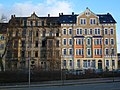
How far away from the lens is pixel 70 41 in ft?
286

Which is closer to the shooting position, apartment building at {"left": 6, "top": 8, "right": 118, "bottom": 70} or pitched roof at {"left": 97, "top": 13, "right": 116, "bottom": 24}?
apartment building at {"left": 6, "top": 8, "right": 118, "bottom": 70}

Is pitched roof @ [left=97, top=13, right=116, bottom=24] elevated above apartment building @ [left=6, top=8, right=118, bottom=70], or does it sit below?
above

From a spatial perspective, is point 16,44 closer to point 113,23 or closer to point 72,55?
point 72,55

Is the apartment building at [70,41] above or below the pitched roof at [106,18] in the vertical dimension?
below

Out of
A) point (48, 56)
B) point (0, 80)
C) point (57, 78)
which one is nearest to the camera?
point (0, 80)

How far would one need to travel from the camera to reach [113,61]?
8556 centimetres

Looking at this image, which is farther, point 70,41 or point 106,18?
point 106,18

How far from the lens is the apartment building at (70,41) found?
85875 mm

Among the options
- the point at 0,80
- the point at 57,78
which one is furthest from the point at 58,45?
the point at 0,80

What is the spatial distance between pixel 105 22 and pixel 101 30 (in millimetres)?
2882

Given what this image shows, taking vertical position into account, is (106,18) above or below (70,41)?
above

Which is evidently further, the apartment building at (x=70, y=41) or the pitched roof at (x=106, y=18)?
the pitched roof at (x=106, y=18)

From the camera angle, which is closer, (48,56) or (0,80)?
(0,80)

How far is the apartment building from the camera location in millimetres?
85875
